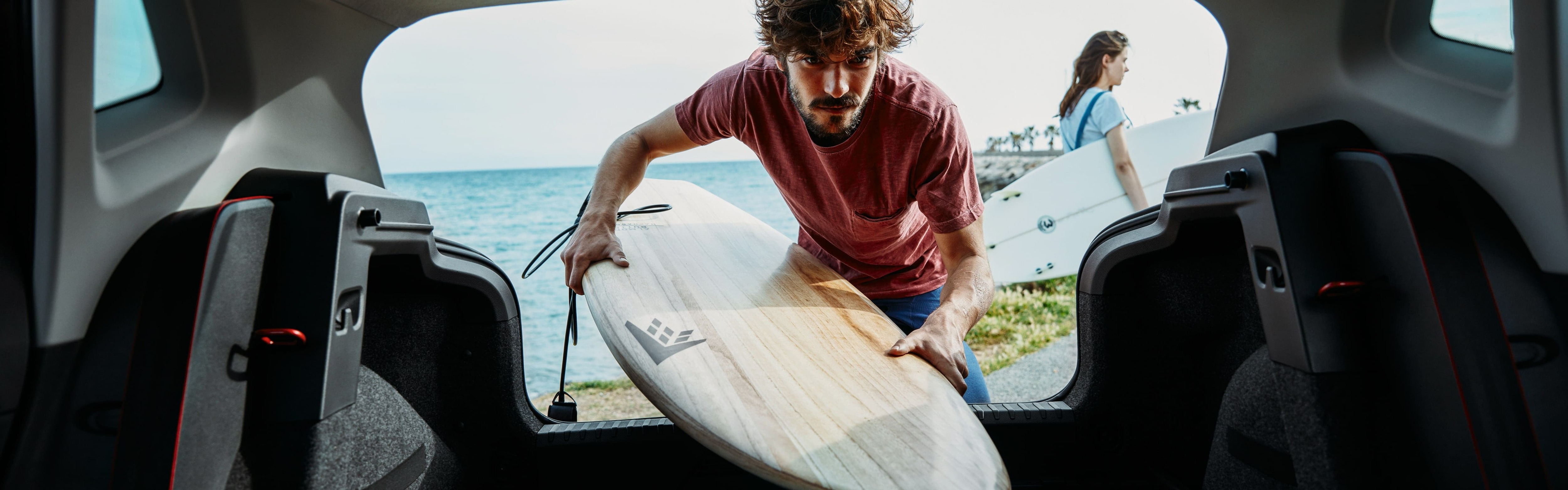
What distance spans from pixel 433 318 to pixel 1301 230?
1663 mm

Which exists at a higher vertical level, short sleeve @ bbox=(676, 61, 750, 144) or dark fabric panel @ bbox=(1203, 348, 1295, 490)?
Result: short sleeve @ bbox=(676, 61, 750, 144)

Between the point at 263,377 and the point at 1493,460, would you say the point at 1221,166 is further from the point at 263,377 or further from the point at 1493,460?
the point at 263,377

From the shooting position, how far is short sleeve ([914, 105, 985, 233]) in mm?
1683

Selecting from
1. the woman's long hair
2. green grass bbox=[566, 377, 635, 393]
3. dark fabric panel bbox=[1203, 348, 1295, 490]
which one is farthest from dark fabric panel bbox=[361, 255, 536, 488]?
green grass bbox=[566, 377, 635, 393]

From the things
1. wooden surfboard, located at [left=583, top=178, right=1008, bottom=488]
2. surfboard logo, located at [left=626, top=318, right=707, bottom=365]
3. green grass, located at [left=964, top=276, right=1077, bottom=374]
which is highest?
surfboard logo, located at [left=626, top=318, right=707, bottom=365]

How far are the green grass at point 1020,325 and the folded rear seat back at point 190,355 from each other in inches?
180

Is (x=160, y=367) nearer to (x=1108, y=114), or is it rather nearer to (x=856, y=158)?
(x=856, y=158)

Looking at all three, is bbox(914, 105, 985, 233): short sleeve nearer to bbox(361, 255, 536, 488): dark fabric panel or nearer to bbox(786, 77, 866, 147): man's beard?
bbox(786, 77, 866, 147): man's beard

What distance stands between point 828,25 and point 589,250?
79cm

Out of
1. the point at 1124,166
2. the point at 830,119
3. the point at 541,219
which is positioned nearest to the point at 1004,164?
the point at 1124,166

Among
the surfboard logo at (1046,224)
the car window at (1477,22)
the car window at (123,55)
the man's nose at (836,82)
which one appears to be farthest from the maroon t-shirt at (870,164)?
the surfboard logo at (1046,224)

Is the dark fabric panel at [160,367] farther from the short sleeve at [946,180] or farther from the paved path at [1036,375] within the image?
the paved path at [1036,375]

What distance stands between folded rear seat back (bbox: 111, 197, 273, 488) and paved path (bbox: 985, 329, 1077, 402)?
3.87 meters

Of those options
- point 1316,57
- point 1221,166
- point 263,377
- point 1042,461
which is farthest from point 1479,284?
point 263,377
